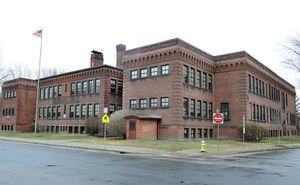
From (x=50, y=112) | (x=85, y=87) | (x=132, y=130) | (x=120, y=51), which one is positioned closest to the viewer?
(x=132, y=130)

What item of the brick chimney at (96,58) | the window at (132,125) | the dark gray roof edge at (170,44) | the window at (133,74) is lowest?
the window at (132,125)

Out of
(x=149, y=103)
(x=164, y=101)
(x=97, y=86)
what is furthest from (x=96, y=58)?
(x=164, y=101)

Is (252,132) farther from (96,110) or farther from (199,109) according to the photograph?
(96,110)

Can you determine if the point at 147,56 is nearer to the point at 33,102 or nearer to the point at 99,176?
the point at 99,176

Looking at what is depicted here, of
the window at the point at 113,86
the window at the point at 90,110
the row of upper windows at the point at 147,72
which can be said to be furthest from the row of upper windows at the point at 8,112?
the row of upper windows at the point at 147,72

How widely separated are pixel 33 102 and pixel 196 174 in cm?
5374

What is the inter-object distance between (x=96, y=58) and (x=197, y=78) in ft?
70.3

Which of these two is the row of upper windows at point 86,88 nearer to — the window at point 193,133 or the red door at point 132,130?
the red door at point 132,130

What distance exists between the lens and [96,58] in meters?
52.6

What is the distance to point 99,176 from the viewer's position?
10.4 m

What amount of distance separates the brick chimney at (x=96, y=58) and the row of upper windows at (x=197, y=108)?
71.0ft

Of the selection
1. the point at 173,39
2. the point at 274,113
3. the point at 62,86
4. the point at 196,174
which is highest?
the point at 173,39

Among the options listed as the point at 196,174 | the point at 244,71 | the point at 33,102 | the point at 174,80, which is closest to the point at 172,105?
the point at 174,80

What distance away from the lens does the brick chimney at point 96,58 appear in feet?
172
